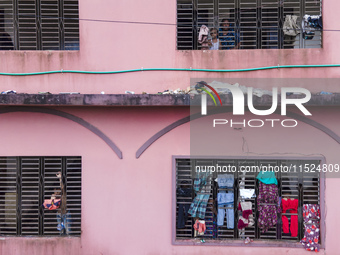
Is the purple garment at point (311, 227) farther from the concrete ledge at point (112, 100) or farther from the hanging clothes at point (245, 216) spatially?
the concrete ledge at point (112, 100)

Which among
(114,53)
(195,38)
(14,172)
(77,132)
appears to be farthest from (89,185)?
(195,38)

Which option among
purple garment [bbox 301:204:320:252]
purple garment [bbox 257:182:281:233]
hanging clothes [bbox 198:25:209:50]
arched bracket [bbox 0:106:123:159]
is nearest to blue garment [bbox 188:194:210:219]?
purple garment [bbox 257:182:281:233]

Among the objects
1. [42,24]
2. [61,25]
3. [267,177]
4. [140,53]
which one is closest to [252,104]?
[267,177]

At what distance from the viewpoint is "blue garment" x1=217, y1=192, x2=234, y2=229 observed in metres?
6.54

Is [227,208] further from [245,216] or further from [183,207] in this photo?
[183,207]

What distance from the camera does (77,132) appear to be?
21.3ft

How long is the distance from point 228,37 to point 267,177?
274cm

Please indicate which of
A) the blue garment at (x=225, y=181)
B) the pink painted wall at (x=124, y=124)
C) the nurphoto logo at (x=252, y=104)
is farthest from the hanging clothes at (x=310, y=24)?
the blue garment at (x=225, y=181)

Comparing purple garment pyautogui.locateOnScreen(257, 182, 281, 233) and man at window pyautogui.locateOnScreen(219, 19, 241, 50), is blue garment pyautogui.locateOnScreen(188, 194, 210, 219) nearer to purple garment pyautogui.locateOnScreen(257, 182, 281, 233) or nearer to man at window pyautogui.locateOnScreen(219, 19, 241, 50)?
purple garment pyautogui.locateOnScreen(257, 182, 281, 233)

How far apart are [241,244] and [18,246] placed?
4.16 m

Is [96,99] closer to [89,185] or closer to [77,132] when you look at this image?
[77,132]

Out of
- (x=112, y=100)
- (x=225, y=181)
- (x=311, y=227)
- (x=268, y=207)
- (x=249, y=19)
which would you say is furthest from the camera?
(x=249, y=19)

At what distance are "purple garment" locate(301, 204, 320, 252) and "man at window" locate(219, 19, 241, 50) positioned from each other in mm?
3271

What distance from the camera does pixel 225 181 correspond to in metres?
6.55
